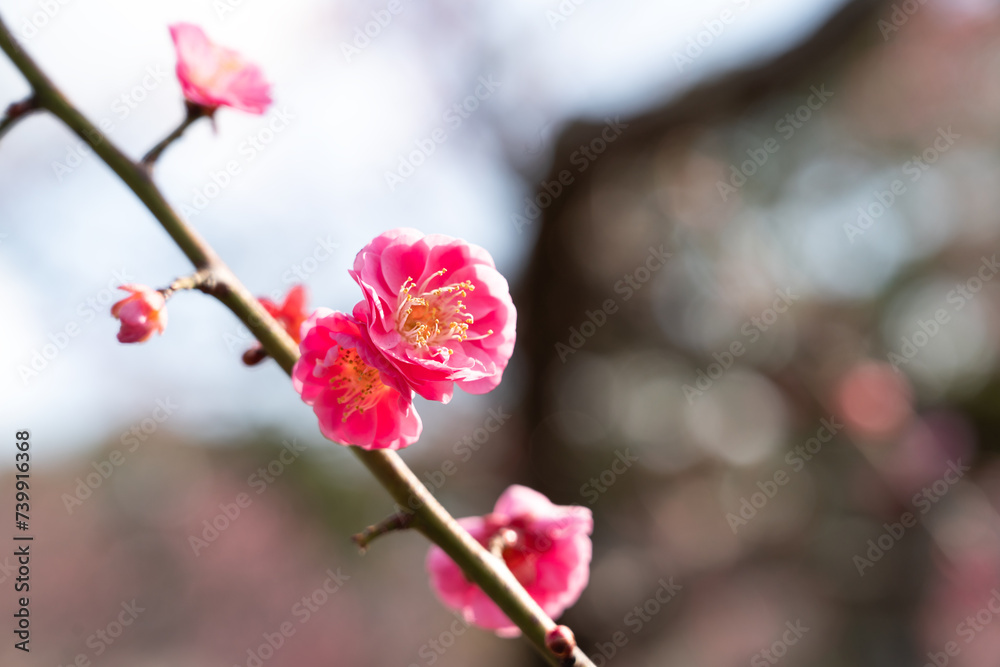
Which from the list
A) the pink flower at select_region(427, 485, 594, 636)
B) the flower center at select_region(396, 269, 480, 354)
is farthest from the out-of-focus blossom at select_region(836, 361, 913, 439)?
the flower center at select_region(396, 269, 480, 354)

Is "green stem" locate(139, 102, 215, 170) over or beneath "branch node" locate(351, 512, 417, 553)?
over

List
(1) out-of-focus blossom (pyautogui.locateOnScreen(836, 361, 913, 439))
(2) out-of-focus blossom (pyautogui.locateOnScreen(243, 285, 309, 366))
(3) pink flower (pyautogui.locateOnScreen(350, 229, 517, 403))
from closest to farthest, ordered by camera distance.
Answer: (3) pink flower (pyautogui.locateOnScreen(350, 229, 517, 403)), (2) out-of-focus blossom (pyautogui.locateOnScreen(243, 285, 309, 366)), (1) out-of-focus blossom (pyautogui.locateOnScreen(836, 361, 913, 439))

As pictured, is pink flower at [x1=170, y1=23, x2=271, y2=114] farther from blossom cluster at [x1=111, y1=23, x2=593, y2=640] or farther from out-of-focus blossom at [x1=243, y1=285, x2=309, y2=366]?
out-of-focus blossom at [x1=243, y1=285, x2=309, y2=366]

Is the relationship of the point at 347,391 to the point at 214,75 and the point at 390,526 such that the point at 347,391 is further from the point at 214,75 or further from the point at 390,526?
the point at 214,75

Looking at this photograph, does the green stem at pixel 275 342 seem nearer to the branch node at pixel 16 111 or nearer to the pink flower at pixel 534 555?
the branch node at pixel 16 111

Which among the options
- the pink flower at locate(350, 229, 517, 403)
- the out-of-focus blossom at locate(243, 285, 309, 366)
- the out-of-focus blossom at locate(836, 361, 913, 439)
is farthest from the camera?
the out-of-focus blossom at locate(836, 361, 913, 439)

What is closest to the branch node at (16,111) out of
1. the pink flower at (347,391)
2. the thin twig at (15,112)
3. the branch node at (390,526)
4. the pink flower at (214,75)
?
the thin twig at (15,112)

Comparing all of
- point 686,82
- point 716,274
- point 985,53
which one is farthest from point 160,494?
→ point 985,53

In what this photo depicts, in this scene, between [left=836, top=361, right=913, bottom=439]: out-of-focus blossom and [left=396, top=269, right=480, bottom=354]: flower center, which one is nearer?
[left=396, top=269, right=480, bottom=354]: flower center
